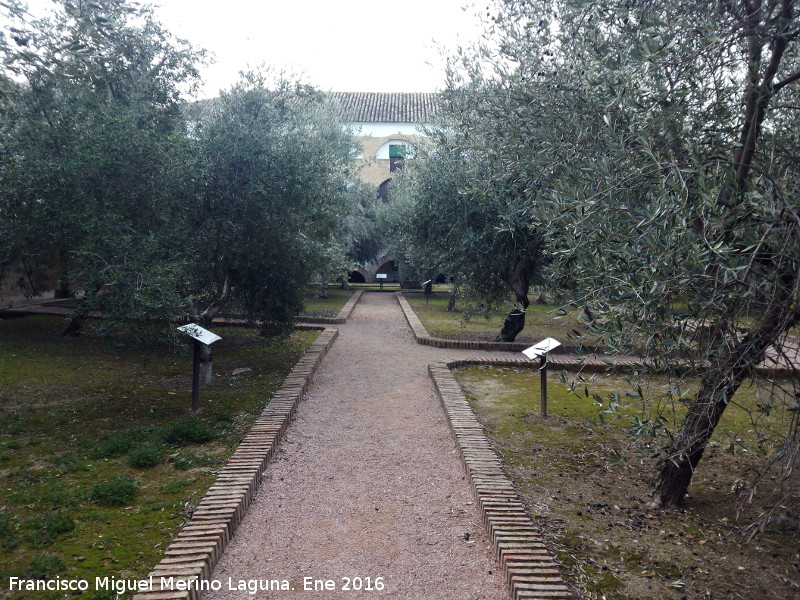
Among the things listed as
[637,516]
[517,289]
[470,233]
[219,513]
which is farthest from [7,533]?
[517,289]

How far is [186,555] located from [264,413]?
343cm

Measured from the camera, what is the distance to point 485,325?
17.6 metres

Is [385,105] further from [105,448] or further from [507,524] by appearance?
[507,524]

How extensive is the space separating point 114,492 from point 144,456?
869mm

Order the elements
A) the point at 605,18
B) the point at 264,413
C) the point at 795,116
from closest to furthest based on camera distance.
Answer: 1. the point at 795,116
2. the point at 605,18
3. the point at 264,413

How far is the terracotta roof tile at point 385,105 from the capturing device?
1407 inches

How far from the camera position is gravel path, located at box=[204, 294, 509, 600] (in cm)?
414

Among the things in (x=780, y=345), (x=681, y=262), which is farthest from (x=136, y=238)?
(x=780, y=345)

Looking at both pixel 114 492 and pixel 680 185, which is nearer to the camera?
pixel 680 185

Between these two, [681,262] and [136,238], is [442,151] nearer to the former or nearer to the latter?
[136,238]

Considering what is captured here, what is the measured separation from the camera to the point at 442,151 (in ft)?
46.3

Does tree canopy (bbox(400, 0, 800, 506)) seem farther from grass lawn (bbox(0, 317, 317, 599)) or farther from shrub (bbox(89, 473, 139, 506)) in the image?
shrub (bbox(89, 473, 139, 506))

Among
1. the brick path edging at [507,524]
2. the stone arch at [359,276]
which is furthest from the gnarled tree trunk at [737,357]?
the stone arch at [359,276]

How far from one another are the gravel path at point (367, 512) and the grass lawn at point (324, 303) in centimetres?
857
